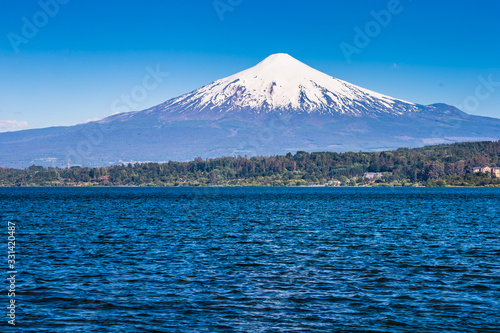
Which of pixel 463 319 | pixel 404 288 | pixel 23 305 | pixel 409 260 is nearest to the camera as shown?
pixel 463 319

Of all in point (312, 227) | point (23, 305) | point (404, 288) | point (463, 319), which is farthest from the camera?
point (312, 227)

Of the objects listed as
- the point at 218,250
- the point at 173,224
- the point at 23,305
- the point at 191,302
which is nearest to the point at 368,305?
the point at 191,302

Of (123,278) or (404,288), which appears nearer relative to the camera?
(404,288)

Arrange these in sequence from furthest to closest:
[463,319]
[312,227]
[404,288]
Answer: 1. [312,227]
2. [404,288]
3. [463,319]

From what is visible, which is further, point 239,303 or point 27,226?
point 27,226

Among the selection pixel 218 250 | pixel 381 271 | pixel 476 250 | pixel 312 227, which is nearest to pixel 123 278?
pixel 218 250

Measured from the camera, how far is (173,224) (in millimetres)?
68625

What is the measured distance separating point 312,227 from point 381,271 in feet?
94.6

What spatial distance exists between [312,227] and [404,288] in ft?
110

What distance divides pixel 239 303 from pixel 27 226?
46569mm

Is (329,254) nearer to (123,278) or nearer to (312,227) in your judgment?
(123,278)

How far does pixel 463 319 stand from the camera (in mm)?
24406

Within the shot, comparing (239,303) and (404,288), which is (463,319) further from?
(239,303)

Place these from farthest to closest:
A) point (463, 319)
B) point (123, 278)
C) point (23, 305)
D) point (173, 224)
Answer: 1. point (173, 224)
2. point (123, 278)
3. point (23, 305)
4. point (463, 319)
